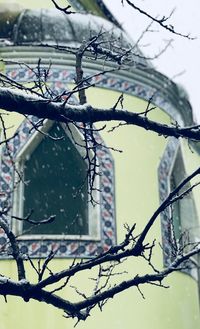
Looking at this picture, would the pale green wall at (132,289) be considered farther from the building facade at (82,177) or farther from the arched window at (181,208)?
the arched window at (181,208)

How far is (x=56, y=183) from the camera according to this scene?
8.30 m

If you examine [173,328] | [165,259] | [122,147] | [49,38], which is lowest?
[173,328]

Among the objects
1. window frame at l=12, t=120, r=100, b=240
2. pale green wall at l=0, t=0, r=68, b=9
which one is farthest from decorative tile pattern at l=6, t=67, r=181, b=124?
pale green wall at l=0, t=0, r=68, b=9

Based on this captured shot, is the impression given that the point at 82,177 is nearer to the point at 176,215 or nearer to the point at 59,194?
the point at 59,194

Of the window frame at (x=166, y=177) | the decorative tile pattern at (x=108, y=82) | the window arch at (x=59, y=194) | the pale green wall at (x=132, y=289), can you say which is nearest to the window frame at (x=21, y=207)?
the window arch at (x=59, y=194)

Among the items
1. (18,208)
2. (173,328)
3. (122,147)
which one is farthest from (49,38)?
(173,328)

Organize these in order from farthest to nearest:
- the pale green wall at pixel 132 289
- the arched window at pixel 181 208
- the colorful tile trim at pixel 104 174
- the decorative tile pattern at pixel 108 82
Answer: the arched window at pixel 181 208
the decorative tile pattern at pixel 108 82
the colorful tile trim at pixel 104 174
the pale green wall at pixel 132 289

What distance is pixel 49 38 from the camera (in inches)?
341

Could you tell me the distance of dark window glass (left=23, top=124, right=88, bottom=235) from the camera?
320 inches

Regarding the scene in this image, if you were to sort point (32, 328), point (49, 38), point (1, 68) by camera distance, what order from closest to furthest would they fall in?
point (32, 328) → point (1, 68) → point (49, 38)

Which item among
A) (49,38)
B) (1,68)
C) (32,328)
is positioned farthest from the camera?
(49,38)

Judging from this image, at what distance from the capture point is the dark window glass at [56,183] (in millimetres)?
8133

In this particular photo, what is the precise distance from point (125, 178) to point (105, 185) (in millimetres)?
330

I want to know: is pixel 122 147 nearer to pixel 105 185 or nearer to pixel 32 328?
pixel 105 185
